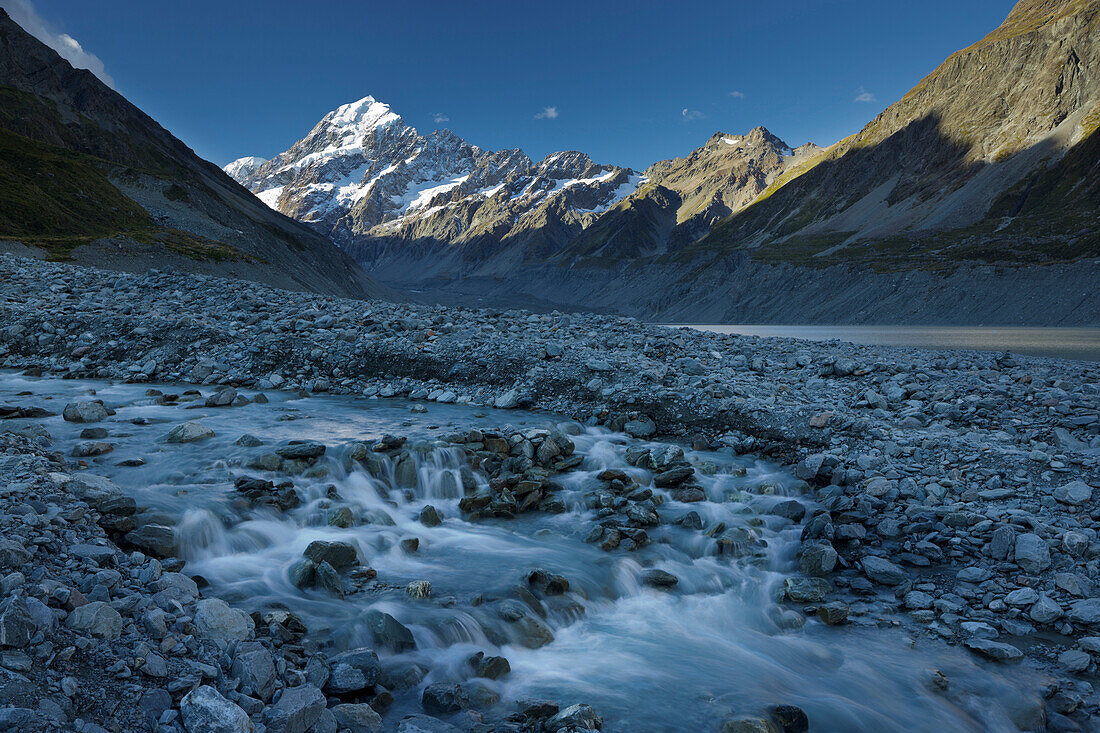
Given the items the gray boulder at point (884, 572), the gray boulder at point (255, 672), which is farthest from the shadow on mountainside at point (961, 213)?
the gray boulder at point (255, 672)

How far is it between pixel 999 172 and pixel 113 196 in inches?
8214

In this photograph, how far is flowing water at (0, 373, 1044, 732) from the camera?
648 centimetres

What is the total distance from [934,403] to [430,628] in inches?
601

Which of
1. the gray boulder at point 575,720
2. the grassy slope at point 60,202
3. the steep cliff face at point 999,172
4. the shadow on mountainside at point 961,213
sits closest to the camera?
the gray boulder at point 575,720

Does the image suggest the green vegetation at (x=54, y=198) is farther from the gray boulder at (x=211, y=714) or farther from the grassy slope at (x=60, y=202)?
the gray boulder at (x=211, y=714)

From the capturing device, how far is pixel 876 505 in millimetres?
10469

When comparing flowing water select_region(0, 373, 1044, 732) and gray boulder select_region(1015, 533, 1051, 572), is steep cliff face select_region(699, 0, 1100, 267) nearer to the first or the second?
gray boulder select_region(1015, 533, 1051, 572)

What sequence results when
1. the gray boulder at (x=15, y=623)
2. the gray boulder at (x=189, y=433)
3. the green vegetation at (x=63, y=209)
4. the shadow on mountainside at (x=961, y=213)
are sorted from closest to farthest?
the gray boulder at (x=15, y=623)
the gray boulder at (x=189, y=433)
the green vegetation at (x=63, y=209)
the shadow on mountainside at (x=961, y=213)

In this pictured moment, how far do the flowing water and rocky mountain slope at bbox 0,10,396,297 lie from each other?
45294 millimetres

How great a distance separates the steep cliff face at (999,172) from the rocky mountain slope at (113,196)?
13040 centimetres

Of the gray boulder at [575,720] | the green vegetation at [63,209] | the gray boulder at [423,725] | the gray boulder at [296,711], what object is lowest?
the gray boulder at [575,720]

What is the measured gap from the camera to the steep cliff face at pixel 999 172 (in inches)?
4764

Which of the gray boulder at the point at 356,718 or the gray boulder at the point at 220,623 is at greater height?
the gray boulder at the point at 220,623

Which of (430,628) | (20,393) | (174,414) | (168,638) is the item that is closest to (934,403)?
(430,628)
